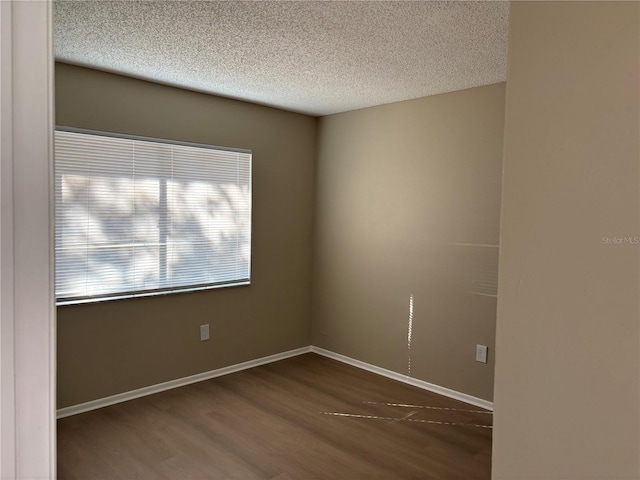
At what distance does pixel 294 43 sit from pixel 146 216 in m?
1.78

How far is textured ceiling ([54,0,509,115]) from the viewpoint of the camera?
2223mm

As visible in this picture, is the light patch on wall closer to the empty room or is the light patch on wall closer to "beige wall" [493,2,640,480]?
the empty room

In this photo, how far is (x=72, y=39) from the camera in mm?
Answer: 2660

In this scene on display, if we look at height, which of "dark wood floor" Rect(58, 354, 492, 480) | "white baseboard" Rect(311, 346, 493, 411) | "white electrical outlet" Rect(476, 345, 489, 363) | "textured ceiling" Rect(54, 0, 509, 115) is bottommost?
"dark wood floor" Rect(58, 354, 492, 480)

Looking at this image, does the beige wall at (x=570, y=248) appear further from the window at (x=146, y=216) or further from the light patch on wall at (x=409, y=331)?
the light patch on wall at (x=409, y=331)

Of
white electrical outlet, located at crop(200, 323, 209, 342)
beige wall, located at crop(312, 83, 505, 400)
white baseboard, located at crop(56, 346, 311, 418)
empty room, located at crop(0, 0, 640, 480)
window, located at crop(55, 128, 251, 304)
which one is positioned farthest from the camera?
white electrical outlet, located at crop(200, 323, 209, 342)

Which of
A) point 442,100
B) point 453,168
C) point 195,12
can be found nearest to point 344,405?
point 453,168

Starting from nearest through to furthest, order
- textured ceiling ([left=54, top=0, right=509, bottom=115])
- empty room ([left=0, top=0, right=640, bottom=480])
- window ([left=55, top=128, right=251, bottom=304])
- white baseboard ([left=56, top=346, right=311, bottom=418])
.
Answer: empty room ([left=0, top=0, right=640, bottom=480]) → textured ceiling ([left=54, top=0, right=509, bottom=115]) → window ([left=55, top=128, right=251, bottom=304]) → white baseboard ([left=56, top=346, right=311, bottom=418])

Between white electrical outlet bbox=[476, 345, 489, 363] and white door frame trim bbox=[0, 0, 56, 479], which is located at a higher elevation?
white door frame trim bbox=[0, 0, 56, 479]

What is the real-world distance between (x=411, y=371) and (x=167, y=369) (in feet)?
6.74

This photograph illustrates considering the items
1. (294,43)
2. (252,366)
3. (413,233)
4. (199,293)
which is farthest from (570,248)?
(252,366)

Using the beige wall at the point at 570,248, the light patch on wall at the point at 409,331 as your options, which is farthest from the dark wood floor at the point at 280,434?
the beige wall at the point at 570,248

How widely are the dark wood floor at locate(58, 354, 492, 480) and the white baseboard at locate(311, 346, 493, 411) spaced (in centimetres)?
7

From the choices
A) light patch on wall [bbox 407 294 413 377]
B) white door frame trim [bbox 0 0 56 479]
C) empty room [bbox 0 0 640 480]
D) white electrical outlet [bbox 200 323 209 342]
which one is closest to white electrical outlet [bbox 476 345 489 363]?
empty room [bbox 0 0 640 480]
